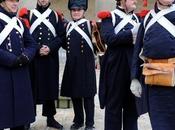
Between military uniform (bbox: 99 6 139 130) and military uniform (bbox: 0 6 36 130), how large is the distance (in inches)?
37.4

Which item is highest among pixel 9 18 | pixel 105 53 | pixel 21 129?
Result: pixel 9 18

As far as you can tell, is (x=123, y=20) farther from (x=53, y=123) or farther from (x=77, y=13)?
(x=53, y=123)

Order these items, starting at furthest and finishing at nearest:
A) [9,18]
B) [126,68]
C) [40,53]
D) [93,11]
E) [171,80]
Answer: [93,11], [40,53], [126,68], [9,18], [171,80]

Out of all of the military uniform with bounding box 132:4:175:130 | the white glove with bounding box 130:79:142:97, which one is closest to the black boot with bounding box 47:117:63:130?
the white glove with bounding box 130:79:142:97

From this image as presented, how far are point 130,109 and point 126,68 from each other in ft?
1.66

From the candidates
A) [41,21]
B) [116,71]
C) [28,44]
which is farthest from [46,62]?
[116,71]

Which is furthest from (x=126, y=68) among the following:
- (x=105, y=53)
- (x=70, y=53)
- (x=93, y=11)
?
(x=93, y=11)

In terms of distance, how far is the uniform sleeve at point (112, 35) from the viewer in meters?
5.82

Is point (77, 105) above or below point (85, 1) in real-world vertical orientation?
below

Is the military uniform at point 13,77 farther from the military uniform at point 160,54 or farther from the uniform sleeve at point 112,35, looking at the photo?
the military uniform at point 160,54

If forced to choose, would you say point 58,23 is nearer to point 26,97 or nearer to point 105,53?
point 105,53

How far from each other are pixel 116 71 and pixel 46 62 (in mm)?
1281

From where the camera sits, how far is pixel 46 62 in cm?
698

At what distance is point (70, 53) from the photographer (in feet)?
22.9
